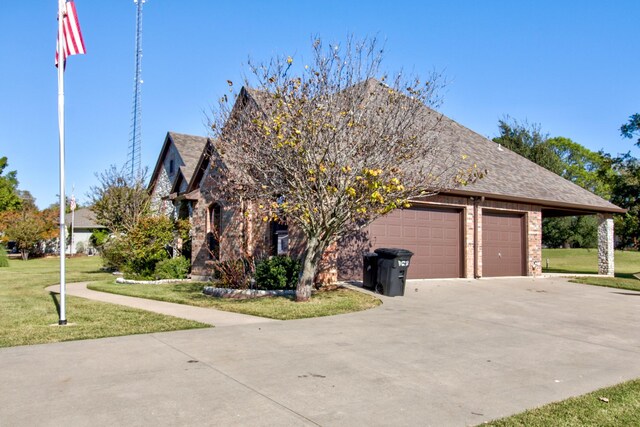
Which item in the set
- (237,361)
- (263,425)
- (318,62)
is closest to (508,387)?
(263,425)

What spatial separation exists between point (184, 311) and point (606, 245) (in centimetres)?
1908

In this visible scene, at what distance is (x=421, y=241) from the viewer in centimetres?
1659

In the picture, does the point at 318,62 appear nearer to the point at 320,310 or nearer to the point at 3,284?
the point at 320,310

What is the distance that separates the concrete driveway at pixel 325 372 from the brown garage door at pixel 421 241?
518cm

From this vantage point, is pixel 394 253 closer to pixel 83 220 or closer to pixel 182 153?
pixel 182 153

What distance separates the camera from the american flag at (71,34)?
9.44m

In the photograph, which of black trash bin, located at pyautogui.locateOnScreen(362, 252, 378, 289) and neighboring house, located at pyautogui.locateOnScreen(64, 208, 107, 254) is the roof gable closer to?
black trash bin, located at pyautogui.locateOnScreen(362, 252, 378, 289)

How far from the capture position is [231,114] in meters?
11.9

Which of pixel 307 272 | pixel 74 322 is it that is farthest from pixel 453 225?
pixel 74 322

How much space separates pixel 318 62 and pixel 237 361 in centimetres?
702

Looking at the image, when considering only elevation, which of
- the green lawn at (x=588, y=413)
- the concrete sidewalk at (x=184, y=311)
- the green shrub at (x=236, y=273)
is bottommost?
the concrete sidewalk at (x=184, y=311)

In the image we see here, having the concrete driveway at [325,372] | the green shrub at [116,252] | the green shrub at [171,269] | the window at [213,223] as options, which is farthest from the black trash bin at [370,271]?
the green shrub at [116,252]

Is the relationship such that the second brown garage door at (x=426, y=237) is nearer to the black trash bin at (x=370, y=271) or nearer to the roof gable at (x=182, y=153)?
the black trash bin at (x=370, y=271)

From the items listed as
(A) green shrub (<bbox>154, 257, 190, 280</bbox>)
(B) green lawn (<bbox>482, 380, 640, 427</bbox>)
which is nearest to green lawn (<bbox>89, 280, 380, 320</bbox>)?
(A) green shrub (<bbox>154, 257, 190, 280</bbox>)
